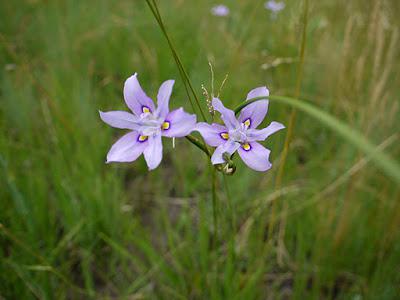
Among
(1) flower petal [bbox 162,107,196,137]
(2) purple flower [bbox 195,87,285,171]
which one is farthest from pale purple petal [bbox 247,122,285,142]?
(1) flower petal [bbox 162,107,196,137]

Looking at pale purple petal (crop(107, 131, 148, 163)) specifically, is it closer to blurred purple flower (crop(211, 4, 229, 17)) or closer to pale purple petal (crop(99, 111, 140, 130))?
pale purple petal (crop(99, 111, 140, 130))

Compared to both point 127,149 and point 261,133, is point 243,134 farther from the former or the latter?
point 127,149

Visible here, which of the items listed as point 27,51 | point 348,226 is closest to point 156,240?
point 348,226

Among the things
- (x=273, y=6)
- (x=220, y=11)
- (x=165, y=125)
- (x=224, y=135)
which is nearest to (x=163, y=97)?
(x=165, y=125)

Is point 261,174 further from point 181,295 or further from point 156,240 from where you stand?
point 181,295

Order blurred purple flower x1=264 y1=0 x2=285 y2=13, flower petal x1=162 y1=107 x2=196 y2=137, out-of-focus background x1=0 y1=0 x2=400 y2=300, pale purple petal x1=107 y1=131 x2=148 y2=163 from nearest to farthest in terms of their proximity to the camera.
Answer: flower petal x1=162 y1=107 x2=196 y2=137 < pale purple petal x1=107 y1=131 x2=148 y2=163 < out-of-focus background x1=0 y1=0 x2=400 y2=300 < blurred purple flower x1=264 y1=0 x2=285 y2=13

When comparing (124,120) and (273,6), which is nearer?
(124,120)
